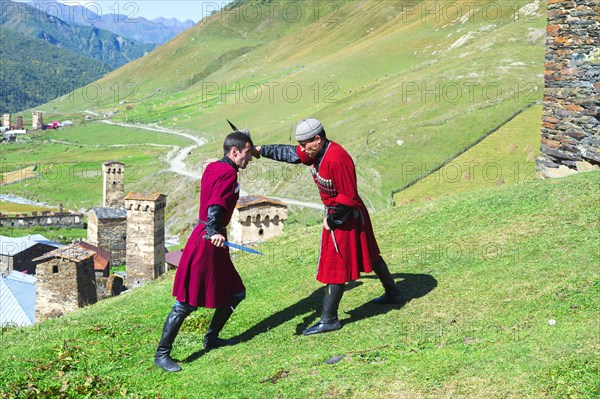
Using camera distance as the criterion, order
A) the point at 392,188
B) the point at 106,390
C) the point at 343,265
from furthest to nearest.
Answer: the point at 392,188
the point at 343,265
the point at 106,390

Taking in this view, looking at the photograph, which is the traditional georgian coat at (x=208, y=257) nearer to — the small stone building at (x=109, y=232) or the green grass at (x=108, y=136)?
the small stone building at (x=109, y=232)

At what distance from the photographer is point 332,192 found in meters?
9.81

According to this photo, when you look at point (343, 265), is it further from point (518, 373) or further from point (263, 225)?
point (263, 225)

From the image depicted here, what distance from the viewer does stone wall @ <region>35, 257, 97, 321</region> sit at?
89.4 feet

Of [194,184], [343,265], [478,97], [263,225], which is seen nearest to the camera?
[343,265]

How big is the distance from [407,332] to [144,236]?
113 feet

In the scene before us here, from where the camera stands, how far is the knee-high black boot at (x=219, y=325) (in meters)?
10.2

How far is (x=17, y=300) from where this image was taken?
3625 centimetres

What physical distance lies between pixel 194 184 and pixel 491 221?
61102mm

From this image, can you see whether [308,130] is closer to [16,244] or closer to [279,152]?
[279,152]

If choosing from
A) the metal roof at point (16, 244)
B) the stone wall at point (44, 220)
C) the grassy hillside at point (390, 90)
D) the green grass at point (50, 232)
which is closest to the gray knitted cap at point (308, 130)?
the grassy hillside at point (390, 90)

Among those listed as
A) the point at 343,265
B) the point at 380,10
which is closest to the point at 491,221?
the point at 343,265

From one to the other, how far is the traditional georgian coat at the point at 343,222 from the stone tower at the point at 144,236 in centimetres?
3255

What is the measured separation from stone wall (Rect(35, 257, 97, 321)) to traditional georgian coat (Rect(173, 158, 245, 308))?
18.9 m
